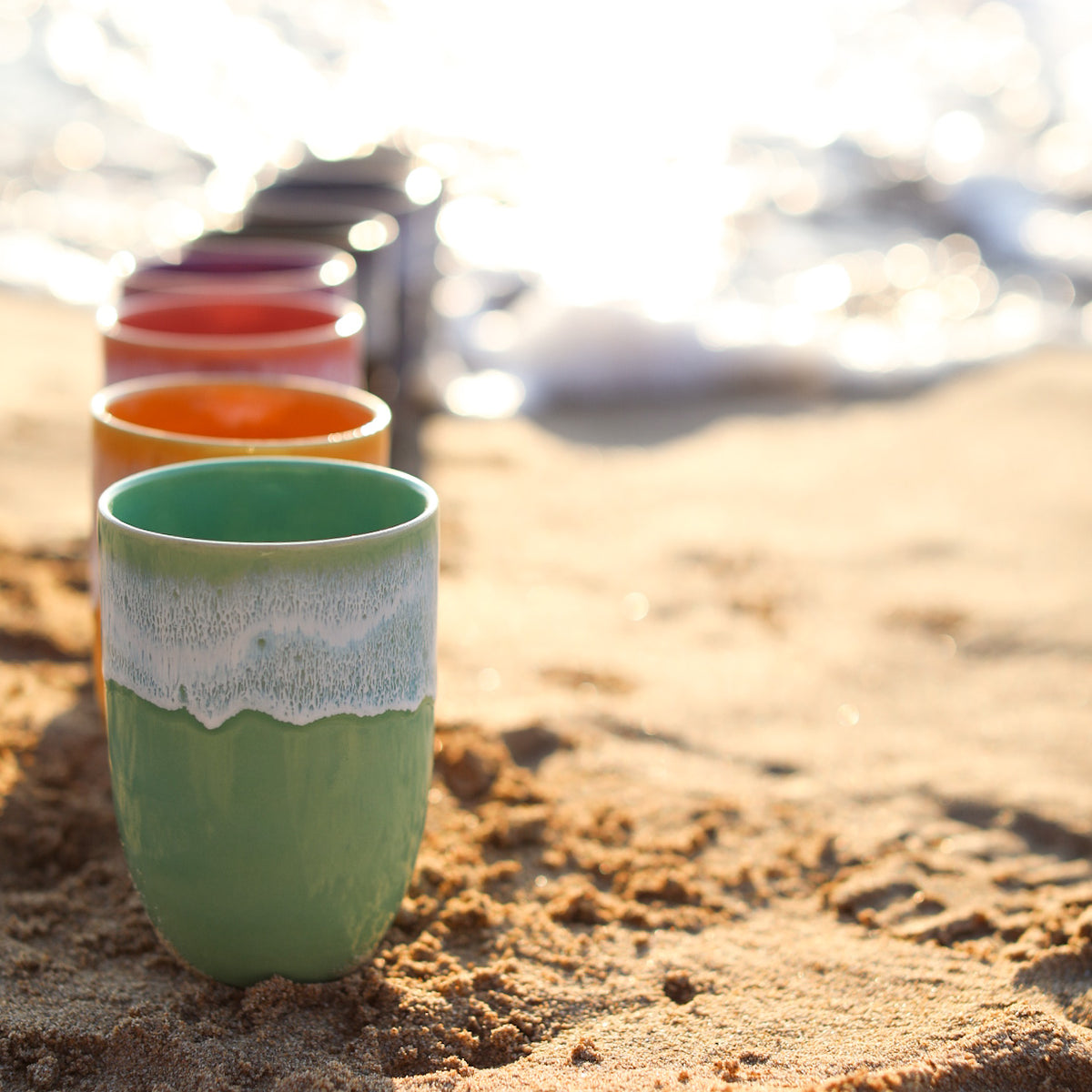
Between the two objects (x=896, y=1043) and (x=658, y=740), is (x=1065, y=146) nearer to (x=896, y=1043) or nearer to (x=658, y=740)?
(x=658, y=740)

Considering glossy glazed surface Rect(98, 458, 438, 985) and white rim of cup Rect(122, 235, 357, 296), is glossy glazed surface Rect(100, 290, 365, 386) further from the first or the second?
glossy glazed surface Rect(98, 458, 438, 985)

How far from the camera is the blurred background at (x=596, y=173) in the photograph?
4.28 meters

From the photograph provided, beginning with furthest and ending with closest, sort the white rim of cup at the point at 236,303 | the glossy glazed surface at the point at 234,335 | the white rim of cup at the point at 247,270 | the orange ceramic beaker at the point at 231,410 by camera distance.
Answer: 1. the white rim of cup at the point at 247,270
2. the white rim of cup at the point at 236,303
3. the glossy glazed surface at the point at 234,335
4. the orange ceramic beaker at the point at 231,410

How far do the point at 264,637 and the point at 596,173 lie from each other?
21.5 ft

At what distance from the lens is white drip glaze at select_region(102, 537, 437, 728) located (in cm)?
118

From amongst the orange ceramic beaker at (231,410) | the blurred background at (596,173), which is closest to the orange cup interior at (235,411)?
the orange ceramic beaker at (231,410)

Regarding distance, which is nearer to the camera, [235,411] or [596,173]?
[235,411]

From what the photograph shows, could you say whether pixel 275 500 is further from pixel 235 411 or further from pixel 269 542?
pixel 235 411

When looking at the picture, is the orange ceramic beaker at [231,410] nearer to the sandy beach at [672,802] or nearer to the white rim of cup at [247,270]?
the sandy beach at [672,802]

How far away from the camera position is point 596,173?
289 inches

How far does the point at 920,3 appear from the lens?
11.4 meters

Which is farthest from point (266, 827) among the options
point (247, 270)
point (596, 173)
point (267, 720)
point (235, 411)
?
point (596, 173)

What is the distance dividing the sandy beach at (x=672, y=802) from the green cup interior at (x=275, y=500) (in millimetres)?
473

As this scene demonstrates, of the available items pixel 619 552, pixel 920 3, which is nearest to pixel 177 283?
pixel 619 552
